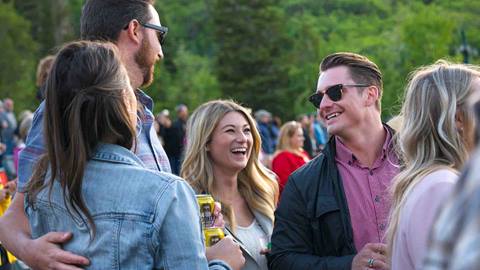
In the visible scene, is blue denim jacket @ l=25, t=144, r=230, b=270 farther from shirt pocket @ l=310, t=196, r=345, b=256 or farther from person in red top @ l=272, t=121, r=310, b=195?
person in red top @ l=272, t=121, r=310, b=195

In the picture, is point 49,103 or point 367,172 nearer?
point 49,103

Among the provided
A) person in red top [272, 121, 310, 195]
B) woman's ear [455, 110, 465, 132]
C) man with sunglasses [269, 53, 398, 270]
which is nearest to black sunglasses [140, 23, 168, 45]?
man with sunglasses [269, 53, 398, 270]

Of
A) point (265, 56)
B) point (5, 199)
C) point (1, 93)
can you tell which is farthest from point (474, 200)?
point (265, 56)

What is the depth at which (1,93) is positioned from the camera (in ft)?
145

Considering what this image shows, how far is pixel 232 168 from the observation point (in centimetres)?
567

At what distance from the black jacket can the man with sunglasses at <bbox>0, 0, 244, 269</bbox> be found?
0.97 m

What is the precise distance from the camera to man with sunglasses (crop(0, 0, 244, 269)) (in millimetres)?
3236

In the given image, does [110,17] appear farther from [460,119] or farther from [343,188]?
[460,119]

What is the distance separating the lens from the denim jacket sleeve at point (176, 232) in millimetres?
3088

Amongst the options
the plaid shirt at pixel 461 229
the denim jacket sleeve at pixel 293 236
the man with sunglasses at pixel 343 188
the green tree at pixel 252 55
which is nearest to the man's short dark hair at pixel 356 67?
the man with sunglasses at pixel 343 188

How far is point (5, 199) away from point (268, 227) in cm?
277

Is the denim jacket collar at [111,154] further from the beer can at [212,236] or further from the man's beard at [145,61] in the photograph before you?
the man's beard at [145,61]

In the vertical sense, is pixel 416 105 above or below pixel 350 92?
above

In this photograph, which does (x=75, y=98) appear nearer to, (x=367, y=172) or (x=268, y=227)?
(x=367, y=172)
